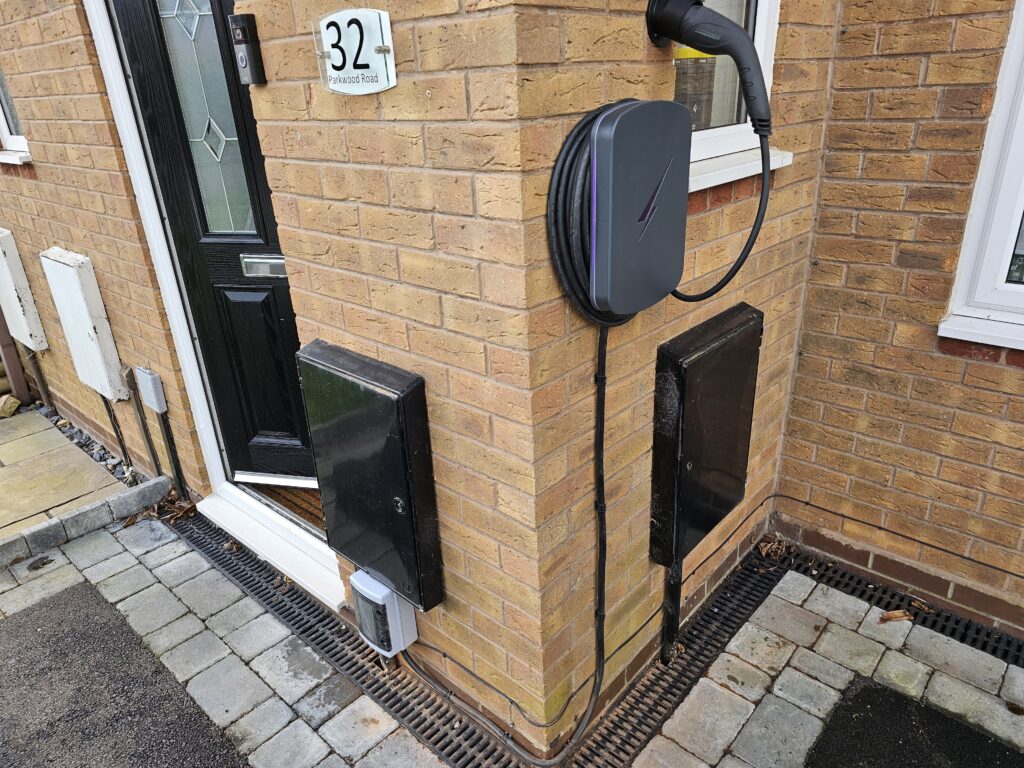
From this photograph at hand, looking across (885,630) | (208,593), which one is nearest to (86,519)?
(208,593)

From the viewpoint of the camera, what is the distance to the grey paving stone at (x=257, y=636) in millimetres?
2627

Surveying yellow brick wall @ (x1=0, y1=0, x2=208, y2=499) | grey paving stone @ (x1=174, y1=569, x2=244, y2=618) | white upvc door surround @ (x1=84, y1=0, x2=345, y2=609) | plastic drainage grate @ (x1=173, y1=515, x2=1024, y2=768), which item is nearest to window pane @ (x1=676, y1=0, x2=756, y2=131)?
plastic drainage grate @ (x1=173, y1=515, x2=1024, y2=768)

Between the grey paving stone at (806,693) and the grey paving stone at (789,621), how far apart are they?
175 mm

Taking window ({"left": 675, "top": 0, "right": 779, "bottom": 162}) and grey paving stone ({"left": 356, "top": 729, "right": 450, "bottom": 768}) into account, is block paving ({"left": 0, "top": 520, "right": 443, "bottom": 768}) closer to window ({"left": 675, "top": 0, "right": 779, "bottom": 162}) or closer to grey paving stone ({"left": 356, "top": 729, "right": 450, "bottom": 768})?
grey paving stone ({"left": 356, "top": 729, "right": 450, "bottom": 768})

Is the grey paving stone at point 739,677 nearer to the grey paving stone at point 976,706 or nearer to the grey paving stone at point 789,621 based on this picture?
the grey paving stone at point 789,621

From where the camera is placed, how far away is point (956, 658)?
2.45 m

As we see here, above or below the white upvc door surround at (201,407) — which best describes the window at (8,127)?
above

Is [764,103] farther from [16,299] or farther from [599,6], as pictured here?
[16,299]

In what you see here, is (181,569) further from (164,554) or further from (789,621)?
(789,621)

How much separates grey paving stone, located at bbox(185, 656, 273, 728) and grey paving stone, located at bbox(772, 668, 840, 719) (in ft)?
6.06

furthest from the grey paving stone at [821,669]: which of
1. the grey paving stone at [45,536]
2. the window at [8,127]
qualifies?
the window at [8,127]

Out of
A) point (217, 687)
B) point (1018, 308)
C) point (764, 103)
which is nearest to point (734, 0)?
point (764, 103)

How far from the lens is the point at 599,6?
1.44 m

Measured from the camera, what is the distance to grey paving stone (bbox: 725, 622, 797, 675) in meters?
2.47
